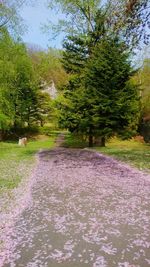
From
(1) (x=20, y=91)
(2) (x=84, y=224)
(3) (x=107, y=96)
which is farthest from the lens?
(1) (x=20, y=91)

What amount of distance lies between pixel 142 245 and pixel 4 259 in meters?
2.24

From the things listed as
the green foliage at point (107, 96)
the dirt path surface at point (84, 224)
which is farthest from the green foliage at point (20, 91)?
the dirt path surface at point (84, 224)

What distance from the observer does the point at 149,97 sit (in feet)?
131

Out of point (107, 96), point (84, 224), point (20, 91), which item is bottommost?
point (84, 224)

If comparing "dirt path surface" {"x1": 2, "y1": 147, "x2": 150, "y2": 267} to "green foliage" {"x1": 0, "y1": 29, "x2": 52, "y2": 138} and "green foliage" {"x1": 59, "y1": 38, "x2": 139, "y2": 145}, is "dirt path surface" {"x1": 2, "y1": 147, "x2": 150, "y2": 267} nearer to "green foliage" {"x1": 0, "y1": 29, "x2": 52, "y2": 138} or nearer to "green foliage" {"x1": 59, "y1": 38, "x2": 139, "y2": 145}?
"green foliage" {"x1": 59, "y1": 38, "x2": 139, "y2": 145}

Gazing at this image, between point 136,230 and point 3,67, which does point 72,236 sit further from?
point 3,67

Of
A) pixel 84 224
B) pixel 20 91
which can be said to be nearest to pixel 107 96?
pixel 20 91

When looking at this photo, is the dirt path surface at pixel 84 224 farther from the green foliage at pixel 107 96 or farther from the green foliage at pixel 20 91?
the green foliage at pixel 20 91

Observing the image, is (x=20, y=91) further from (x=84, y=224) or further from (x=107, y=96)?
(x=84, y=224)

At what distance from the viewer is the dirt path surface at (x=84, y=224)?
17.5 feet

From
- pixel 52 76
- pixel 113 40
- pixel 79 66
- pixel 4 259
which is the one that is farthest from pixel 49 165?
pixel 52 76

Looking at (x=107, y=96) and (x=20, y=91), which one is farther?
(x=20, y=91)

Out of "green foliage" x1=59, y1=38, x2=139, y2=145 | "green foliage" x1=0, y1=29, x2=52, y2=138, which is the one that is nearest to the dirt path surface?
"green foliage" x1=59, y1=38, x2=139, y2=145

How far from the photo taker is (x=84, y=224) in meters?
7.03
